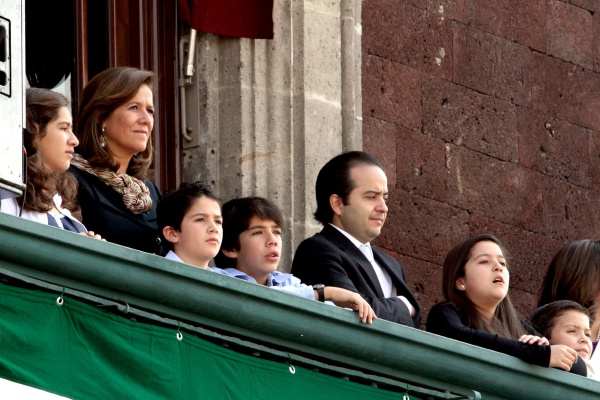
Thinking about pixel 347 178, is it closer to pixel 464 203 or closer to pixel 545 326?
pixel 545 326

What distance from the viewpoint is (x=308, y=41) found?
31.6ft

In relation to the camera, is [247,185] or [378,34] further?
[378,34]

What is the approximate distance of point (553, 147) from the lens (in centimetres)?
1104

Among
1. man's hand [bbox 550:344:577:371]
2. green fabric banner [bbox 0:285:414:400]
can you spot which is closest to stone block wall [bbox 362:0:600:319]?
man's hand [bbox 550:344:577:371]

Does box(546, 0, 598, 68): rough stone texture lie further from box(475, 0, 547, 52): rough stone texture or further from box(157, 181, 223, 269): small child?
box(157, 181, 223, 269): small child

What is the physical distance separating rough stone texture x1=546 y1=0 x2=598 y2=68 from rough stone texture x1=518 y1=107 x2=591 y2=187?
0.40m

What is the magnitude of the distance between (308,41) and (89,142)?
2026 millimetres

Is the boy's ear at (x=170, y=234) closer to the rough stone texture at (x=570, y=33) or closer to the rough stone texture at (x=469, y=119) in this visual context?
the rough stone texture at (x=469, y=119)

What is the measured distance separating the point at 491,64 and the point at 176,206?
3.46 meters

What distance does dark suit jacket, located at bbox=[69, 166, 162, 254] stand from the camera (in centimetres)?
774

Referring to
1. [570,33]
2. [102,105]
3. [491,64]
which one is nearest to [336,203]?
[102,105]

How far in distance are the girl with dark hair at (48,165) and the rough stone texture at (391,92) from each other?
2766 mm

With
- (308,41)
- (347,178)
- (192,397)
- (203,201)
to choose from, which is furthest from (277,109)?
(192,397)

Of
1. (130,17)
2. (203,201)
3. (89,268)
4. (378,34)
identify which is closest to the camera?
(89,268)
